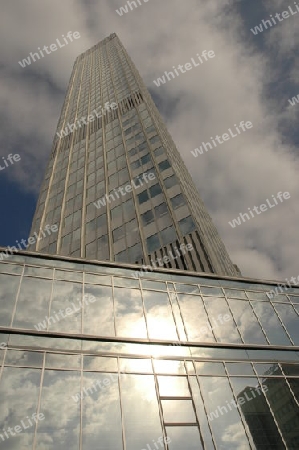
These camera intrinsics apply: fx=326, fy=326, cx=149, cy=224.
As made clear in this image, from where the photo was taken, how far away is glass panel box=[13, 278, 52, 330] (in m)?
14.2

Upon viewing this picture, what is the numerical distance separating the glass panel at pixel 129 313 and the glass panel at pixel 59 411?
128 inches

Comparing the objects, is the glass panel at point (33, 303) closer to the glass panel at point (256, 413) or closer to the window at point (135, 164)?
the glass panel at point (256, 413)

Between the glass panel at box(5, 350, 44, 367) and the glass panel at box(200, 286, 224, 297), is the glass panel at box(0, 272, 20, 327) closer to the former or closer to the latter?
the glass panel at box(5, 350, 44, 367)

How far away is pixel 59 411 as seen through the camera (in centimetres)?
1155

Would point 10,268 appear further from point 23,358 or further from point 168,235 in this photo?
point 168,235

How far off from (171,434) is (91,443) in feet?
9.93

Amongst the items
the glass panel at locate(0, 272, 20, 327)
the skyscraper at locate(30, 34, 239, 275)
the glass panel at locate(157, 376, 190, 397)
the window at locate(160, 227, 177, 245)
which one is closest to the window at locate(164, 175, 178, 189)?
the skyscraper at locate(30, 34, 239, 275)

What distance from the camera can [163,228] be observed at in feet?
102

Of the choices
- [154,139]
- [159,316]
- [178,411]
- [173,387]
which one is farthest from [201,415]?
[154,139]

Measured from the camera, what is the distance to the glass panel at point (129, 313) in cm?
1551

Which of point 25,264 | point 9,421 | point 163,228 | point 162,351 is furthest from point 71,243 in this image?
point 9,421

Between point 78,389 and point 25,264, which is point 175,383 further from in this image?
point 25,264

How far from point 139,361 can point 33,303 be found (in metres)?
5.52

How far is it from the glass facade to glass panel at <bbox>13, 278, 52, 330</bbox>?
4 cm
